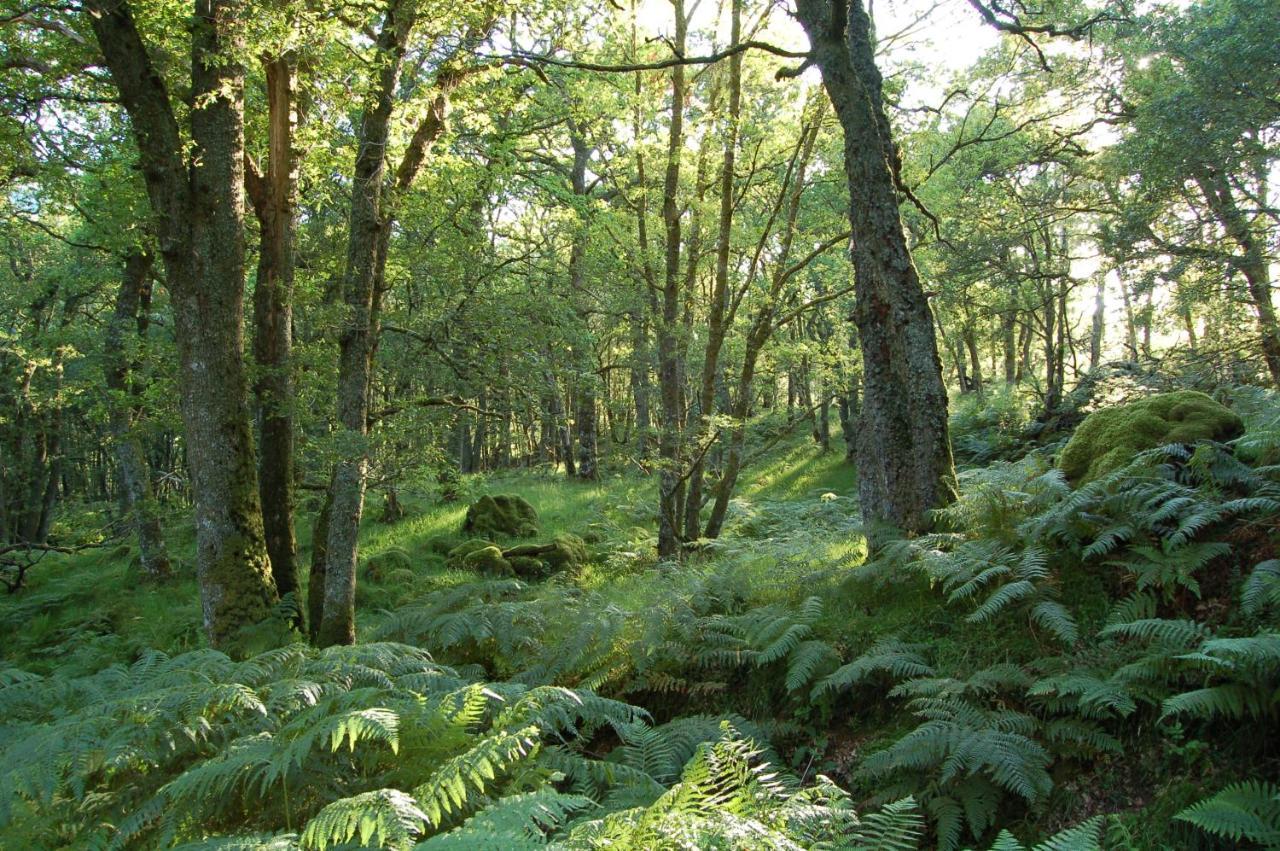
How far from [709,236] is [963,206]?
769 centimetres

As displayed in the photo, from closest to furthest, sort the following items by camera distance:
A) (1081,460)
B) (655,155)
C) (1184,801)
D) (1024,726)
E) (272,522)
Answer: (1184,801)
(1024,726)
(1081,460)
(272,522)
(655,155)

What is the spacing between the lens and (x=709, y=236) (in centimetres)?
1254

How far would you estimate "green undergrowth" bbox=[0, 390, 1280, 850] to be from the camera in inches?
106

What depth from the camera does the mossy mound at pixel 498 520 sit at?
570 inches

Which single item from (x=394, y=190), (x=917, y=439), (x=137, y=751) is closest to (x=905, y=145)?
(x=917, y=439)

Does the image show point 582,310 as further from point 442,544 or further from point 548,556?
point 442,544

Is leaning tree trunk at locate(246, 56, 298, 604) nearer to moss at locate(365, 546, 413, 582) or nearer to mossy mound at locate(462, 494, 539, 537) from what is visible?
moss at locate(365, 546, 413, 582)

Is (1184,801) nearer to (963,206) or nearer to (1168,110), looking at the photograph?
(1168,110)

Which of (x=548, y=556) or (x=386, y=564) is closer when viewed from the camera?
(x=548, y=556)

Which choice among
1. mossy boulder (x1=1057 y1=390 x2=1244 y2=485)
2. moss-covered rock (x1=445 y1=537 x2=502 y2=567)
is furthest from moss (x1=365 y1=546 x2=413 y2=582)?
mossy boulder (x1=1057 y1=390 x2=1244 y2=485)

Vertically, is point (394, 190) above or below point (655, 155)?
below

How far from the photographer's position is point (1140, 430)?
5.46 meters

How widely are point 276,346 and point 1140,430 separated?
8.46 meters

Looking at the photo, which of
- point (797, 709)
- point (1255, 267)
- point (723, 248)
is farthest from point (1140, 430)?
point (1255, 267)
